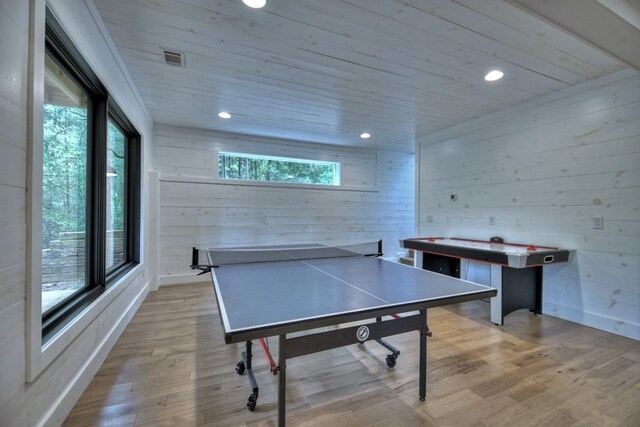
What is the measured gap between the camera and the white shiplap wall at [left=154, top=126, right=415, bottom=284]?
438cm

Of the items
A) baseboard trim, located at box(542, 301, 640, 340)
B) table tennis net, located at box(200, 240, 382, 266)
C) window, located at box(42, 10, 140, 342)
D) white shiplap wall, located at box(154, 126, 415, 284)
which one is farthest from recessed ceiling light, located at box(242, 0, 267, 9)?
baseboard trim, located at box(542, 301, 640, 340)

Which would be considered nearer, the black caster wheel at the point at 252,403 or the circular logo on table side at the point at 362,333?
the circular logo on table side at the point at 362,333

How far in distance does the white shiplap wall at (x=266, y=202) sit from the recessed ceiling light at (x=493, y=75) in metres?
2.96

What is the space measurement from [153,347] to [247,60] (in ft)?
8.38

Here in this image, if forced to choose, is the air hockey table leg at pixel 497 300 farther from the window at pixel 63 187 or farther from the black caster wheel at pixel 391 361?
the window at pixel 63 187

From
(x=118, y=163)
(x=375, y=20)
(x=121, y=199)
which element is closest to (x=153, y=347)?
(x=121, y=199)

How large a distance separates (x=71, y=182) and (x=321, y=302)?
5.94 feet

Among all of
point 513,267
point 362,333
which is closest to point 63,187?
point 362,333

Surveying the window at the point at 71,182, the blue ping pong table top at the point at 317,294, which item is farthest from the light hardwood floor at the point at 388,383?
the blue ping pong table top at the point at 317,294

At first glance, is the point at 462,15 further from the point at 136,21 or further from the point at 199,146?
the point at 199,146

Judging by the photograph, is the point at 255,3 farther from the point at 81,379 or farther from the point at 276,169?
the point at 276,169

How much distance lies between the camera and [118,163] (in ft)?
9.97

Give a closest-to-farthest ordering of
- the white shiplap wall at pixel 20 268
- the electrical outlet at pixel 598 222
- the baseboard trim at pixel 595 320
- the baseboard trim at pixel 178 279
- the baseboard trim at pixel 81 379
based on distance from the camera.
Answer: the white shiplap wall at pixel 20 268
the baseboard trim at pixel 81 379
the baseboard trim at pixel 595 320
the electrical outlet at pixel 598 222
the baseboard trim at pixel 178 279

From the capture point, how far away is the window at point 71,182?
1580 millimetres
